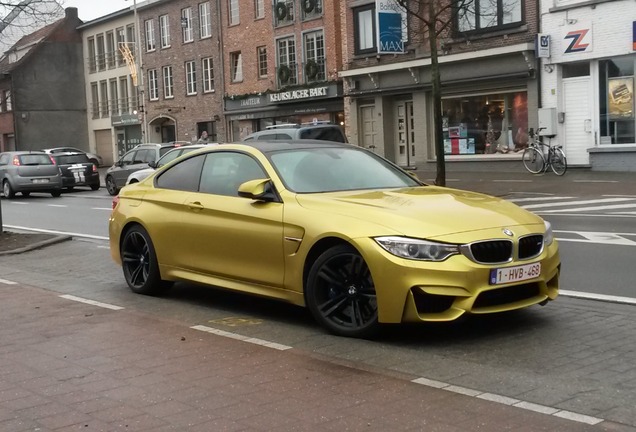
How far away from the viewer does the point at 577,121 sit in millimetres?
A: 25344

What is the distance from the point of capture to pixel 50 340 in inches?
255

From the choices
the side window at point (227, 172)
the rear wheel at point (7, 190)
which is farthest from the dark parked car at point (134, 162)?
the side window at point (227, 172)

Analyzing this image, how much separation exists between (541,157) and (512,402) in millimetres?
21846

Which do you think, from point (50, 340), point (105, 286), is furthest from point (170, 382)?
point (105, 286)

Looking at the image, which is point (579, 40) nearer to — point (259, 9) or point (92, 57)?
point (259, 9)

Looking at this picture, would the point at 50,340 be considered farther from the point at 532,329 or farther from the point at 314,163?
the point at 532,329

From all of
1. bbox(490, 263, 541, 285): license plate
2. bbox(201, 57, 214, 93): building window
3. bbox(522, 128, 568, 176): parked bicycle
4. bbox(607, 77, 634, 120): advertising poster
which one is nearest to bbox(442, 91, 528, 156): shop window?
bbox(522, 128, 568, 176): parked bicycle

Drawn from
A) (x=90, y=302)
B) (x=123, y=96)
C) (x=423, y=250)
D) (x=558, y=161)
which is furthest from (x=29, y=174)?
(x=123, y=96)

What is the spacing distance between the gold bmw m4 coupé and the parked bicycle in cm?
1794

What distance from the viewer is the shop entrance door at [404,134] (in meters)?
32.2

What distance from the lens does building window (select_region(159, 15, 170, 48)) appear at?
153ft

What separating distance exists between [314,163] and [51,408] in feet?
11.0

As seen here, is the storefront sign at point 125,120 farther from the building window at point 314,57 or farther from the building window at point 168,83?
the building window at point 314,57

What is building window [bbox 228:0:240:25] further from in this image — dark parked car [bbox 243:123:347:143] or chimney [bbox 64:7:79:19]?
dark parked car [bbox 243:123:347:143]
